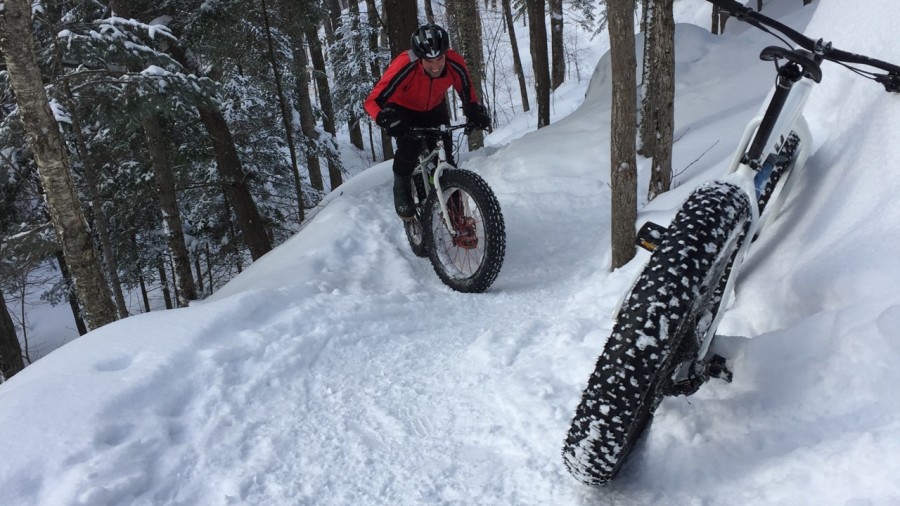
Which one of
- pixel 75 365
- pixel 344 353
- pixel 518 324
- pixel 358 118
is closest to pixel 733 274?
pixel 518 324

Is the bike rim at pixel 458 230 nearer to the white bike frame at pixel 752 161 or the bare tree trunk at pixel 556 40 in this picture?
the white bike frame at pixel 752 161

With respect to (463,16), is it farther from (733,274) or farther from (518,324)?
(733,274)

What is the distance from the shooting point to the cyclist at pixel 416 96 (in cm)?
489

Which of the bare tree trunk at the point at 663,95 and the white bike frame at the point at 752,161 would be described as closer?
the white bike frame at the point at 752,161

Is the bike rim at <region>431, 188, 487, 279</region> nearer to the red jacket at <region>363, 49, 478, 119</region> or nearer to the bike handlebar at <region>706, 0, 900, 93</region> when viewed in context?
the red jacket at <region>363, 49, 478, 119</region>

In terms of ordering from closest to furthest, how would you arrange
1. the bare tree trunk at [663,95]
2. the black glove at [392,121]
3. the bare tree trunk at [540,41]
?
the black glove at [392,121]
the bare tree trunk at [663,95]
the bare tree trunk at [540,41]

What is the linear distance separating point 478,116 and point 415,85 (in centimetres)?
67

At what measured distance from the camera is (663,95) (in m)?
5.82

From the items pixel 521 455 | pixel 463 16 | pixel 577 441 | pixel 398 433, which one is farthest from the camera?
pixel 463 16

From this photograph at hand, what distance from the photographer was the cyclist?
16.0ft

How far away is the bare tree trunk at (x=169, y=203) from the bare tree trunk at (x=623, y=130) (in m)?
7.38

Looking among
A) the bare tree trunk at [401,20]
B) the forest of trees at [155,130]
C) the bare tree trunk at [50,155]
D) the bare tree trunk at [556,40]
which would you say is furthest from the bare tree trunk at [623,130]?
the bare tree trunk at [556,40]

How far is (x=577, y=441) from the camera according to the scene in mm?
1826

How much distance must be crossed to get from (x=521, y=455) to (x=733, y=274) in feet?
4.11
